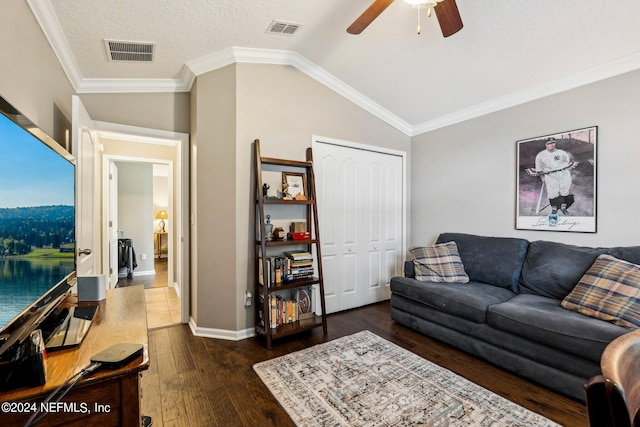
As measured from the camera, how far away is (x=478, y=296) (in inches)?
98.7

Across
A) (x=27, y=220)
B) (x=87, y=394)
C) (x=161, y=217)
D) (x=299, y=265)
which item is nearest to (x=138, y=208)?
(x=161, y=217)

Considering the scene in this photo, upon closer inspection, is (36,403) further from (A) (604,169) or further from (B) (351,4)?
(A) (604,169)

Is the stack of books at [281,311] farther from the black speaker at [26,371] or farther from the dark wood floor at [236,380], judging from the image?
the black speaker at [26,371]

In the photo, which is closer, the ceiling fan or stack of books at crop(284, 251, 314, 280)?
the ceiling fan

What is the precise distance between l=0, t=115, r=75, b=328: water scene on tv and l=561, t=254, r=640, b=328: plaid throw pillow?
302cm

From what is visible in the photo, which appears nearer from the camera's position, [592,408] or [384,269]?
[592,408]

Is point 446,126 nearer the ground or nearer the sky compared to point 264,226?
nearer the sky

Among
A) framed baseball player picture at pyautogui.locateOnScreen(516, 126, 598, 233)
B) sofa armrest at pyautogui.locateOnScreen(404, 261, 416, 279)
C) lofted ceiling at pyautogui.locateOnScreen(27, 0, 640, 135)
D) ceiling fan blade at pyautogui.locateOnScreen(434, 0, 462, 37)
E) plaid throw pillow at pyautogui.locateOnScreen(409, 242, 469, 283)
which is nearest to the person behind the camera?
ceiling fan blade at pyautogui.locateOnScreen(434, 0, 462, 37)

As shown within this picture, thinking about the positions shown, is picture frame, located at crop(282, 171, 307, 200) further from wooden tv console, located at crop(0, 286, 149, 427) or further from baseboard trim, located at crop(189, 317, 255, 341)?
wooden tv console, located at crop(0, 286, 149, 427)

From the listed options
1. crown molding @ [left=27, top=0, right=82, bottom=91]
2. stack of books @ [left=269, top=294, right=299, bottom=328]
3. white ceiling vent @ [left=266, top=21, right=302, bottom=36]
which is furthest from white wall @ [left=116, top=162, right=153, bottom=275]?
white ceiling vent @ [left=266, top=21, right=302, bottom=36]

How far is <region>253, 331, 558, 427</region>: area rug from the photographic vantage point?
5.61 ft

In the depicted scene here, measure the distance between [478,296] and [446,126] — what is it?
2255 millimetres

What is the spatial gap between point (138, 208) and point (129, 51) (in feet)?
12.8

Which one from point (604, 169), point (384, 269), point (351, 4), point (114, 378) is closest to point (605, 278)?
point (604, 169)
